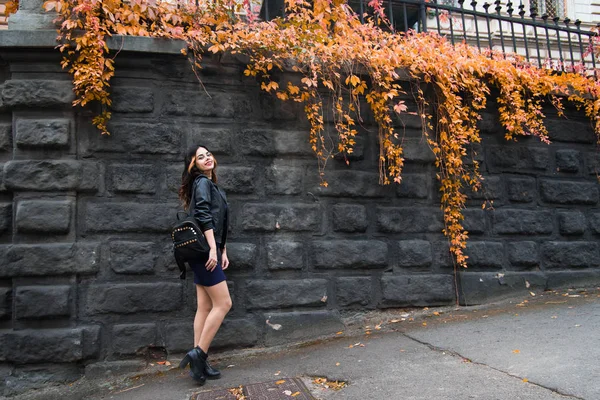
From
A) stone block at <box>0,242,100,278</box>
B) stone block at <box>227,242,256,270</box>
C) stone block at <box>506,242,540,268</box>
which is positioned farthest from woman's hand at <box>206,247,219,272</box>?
stone block at <box>506,242,540,268</box>

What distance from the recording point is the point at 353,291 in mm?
5207

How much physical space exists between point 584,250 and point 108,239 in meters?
5.64

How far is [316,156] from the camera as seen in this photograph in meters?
5.28

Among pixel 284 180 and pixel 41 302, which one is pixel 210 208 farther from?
pixel 41 302

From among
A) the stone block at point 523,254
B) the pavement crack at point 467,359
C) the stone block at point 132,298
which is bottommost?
the pavement crack at point 467,359

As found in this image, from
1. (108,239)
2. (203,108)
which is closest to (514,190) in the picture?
(203,108)

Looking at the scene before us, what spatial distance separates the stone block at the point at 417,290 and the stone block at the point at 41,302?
317 centimetres

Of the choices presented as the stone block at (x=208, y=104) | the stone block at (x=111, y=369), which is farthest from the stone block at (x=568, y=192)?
the stone block at (x=111, y=369)

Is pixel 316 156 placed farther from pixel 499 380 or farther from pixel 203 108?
pixel 499 380

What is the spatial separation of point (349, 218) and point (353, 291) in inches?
30.8

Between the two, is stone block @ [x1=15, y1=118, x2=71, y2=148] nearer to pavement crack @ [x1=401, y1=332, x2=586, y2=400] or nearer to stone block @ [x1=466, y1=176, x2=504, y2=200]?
pavement crack @ [x1=401, y1=332, x2=586, y2=400]

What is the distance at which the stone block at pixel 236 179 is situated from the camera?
495 centimetres

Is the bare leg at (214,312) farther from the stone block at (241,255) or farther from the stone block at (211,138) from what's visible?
the stone block at (211,138)

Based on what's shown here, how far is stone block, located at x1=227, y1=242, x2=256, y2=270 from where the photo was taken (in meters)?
4.86
